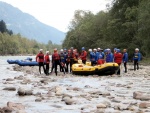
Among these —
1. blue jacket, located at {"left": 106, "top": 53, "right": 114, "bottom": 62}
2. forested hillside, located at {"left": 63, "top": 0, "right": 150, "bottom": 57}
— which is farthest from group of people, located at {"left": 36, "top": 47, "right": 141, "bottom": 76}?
forested hillside, located at {"left": 63, "top": 0, "right": 150, "bottom": 57}

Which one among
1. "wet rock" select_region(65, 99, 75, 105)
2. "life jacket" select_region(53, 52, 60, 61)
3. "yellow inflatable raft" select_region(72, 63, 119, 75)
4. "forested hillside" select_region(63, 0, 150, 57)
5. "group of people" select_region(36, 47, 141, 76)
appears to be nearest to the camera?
"wet rock" select_region(65, 99, 75, 105)

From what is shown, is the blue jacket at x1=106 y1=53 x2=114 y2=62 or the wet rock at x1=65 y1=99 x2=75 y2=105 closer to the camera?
the wet rock at x1=65 y1=99 x2=75 y2=105

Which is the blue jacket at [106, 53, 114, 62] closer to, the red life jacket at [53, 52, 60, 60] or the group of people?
the group of people

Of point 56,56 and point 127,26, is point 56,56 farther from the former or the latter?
point 127,26

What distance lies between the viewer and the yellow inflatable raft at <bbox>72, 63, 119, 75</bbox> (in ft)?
77.6

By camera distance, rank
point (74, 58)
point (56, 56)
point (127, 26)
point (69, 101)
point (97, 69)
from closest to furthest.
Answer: point (69, 101) → point (97, 69) → point (56, 56) → point (74, 58) → point (127, 26)

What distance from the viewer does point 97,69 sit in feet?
78.8

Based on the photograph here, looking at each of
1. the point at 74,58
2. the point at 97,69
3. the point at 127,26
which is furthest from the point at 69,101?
the point at 127,26

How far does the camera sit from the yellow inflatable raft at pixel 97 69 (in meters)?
23.6

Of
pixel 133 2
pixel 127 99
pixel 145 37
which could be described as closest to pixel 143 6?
pixel 145 37

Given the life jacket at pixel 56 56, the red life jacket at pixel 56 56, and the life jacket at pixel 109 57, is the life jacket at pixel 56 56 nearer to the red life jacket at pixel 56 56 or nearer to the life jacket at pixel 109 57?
the red life jacket at pixel 56 56

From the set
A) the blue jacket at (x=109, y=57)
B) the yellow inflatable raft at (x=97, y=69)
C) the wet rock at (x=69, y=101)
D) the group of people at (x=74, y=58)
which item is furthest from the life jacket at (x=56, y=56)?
the wet rock at (x=69, y=101)

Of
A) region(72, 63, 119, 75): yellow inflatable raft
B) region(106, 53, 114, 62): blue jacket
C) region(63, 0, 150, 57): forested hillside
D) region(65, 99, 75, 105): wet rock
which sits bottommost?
region(65, 99, 75, 105): wet rock

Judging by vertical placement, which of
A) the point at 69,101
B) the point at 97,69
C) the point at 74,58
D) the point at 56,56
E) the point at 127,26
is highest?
the point at 127,26
